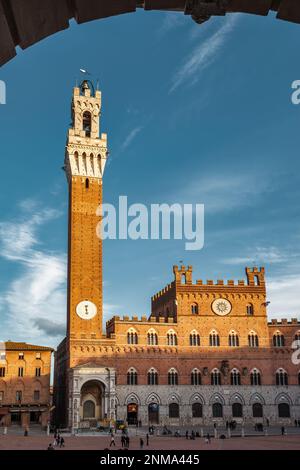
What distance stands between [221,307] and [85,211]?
17.1 m

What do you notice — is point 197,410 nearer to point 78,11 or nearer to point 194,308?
point 194,308

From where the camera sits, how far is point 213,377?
5238 centimetres

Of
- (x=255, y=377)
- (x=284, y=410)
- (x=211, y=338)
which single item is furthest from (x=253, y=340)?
(x=284, y=410)

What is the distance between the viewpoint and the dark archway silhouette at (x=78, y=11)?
11.0 ft

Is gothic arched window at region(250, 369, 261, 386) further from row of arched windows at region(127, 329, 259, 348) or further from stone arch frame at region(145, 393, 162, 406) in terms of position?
stone arch frame at region(145, 393, 162, 406)

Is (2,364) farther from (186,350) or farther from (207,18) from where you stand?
(207,18)

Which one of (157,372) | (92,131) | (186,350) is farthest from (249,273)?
(92,131)

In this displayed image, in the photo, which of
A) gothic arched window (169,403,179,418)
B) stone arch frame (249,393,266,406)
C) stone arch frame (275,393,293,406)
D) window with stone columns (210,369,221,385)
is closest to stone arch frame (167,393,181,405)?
gothic arched window (169,403,179,418)

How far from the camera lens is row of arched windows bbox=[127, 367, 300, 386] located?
5072cm

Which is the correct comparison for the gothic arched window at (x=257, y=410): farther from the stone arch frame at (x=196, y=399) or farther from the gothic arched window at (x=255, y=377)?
the stone arch frame at (x=196, y=399)

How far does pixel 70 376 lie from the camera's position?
48.3 meters

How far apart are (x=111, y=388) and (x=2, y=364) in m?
11.6

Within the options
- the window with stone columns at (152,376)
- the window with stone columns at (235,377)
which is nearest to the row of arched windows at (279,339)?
the window with stone columns at (235,377)
